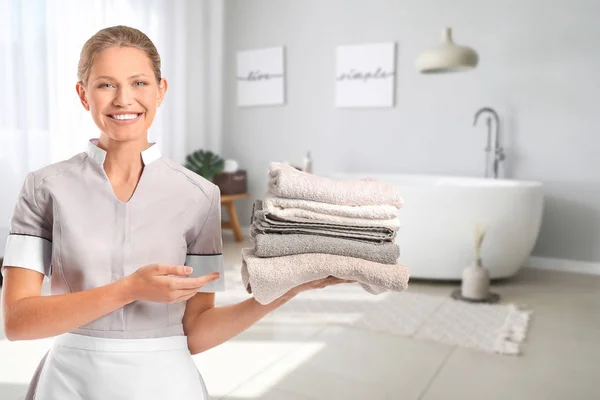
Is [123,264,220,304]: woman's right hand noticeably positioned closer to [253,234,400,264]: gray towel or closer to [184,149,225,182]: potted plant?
[253,234,400,264]: gray towel

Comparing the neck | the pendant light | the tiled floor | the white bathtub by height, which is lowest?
the tiled floor

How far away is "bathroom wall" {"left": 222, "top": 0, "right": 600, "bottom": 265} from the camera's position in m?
3.65

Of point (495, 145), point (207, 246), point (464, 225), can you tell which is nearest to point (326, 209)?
point (207, 246)

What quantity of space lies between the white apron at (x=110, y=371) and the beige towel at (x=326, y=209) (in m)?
0.27

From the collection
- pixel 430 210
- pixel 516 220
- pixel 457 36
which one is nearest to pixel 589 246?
pixel 516 220

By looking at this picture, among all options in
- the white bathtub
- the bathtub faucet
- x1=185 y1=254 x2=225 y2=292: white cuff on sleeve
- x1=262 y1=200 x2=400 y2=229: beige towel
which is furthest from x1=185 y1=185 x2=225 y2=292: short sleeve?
the bathtub faucet

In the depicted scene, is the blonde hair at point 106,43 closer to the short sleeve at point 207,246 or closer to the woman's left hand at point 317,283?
the short sleeve at point 207,246

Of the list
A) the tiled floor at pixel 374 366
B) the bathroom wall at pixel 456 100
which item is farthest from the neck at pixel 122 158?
the bathroom wall at pixel 456 100

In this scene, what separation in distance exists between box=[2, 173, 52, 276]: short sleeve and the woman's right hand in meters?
0.17

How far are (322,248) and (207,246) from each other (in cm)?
20

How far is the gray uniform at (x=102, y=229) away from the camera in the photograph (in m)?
0.74

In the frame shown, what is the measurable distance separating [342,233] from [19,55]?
3191 millimetres

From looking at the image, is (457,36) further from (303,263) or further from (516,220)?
(303,263)

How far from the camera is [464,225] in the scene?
319 cm
